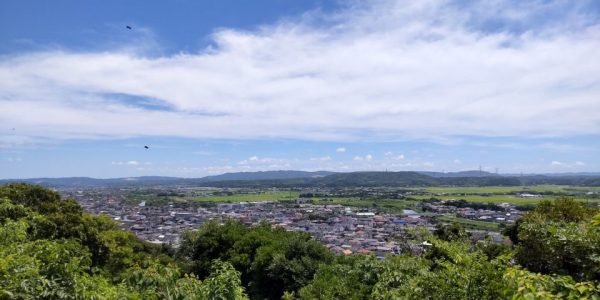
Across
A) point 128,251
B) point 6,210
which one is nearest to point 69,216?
point 128,251

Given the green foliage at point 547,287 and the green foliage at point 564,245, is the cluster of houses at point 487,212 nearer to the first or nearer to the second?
the green foliage at point 564,245

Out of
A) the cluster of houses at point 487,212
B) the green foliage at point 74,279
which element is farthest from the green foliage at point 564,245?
the cluster of houses at point 487,212

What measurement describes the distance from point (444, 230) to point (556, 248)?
566 inches

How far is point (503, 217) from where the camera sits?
63.7 meters

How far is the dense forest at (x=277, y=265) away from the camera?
4.50m

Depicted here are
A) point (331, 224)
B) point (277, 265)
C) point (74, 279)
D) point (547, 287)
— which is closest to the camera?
point (547, 287)

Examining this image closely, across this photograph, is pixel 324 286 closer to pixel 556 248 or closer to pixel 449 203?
pixel 556 248

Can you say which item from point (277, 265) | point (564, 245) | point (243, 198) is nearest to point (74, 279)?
point (564, 245)

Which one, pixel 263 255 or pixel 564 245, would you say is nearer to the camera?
pixel 564 245

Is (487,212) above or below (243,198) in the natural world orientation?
above

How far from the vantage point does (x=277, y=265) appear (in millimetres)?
19078

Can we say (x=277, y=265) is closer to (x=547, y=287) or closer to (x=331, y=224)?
(x=547, y=287)

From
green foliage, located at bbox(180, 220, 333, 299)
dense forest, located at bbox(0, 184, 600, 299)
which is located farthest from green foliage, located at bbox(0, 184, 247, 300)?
green foliage, located at bbox(180, 220, 333, 299)

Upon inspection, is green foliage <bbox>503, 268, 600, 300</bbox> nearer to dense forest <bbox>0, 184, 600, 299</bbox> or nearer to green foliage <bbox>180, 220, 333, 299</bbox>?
dense forest <bbox>0, 184, 600, 299</bbox>
